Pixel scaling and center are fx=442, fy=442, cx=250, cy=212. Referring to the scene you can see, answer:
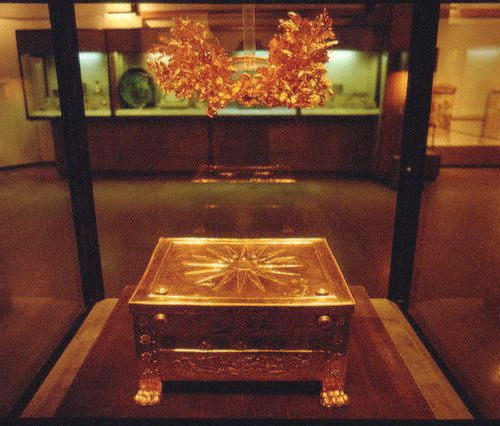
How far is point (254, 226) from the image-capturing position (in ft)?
17.0

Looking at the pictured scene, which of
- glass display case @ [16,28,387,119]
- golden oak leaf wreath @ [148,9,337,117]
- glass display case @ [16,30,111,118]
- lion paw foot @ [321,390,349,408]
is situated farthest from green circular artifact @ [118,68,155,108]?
lion paw foot @ [321,390,349,408]

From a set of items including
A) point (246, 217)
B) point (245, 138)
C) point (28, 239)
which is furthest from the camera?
point (245, 138)

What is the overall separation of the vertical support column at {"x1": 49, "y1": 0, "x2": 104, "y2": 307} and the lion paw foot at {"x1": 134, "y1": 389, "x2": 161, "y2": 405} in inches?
48.0

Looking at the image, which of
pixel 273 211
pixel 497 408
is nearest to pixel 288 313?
pixel 497 408

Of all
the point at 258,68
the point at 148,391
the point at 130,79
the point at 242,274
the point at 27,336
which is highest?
the point at 130,79

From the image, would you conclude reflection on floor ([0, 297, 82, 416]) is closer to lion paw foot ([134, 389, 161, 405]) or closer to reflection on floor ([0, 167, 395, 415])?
reflection on floor ([0, 167, 395, 415])

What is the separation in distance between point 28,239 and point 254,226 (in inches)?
97.0

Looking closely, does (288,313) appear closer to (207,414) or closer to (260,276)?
(260,276)

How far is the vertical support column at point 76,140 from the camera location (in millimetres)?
2703

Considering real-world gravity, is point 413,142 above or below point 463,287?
above

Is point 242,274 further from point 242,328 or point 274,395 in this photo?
point 274,395

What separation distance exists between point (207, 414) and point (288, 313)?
0.65 metres

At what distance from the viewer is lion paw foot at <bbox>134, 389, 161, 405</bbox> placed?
2.19 m

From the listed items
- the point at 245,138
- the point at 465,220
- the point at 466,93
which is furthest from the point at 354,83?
the point at 465,220
